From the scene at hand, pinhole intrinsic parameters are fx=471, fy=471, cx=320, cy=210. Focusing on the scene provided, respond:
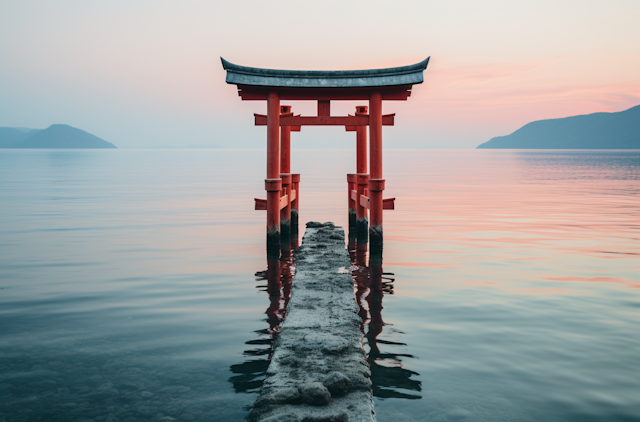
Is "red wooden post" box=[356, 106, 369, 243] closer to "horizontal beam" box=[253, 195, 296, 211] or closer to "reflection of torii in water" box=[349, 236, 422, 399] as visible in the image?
"reflection of torii in water" box=[349, 236, 422, 399]

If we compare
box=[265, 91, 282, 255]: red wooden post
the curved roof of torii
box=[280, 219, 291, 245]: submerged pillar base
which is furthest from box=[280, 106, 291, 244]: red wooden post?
the curved roof of torii

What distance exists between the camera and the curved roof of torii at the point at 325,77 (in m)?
9.60

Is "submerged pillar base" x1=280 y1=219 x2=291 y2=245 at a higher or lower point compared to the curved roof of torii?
lower

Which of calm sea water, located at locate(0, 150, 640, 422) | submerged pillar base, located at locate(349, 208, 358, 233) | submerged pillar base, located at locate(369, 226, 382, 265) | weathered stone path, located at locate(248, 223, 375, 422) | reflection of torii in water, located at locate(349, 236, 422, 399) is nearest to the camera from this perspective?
weathered stone path, located at locate(248, 223, 375, 422)

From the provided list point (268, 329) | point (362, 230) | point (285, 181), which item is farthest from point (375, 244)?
point (268, 329)

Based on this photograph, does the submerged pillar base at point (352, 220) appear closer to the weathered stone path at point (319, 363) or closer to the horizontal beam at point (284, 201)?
the horizontal beam at point (284, 201)

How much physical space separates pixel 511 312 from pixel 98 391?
571cm

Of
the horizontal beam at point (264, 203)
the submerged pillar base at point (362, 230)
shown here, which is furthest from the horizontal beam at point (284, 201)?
the submerged pillar base at point (362, 230)

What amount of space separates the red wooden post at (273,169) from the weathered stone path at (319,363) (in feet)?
10.6

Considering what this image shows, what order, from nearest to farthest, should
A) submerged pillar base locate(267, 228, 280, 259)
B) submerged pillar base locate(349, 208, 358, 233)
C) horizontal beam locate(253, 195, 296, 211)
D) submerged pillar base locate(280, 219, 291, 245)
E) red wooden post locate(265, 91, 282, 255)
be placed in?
red wooden post locate(265, 91, 282, 255)
submerged pillar base locate(267, 228, 280, 259)
horizontal beam locate(253, 195, 296, 211)
submerged pillar base locate(280, 219, 291, 245)
submerged pillar base locate(349, 208, 358, 233)

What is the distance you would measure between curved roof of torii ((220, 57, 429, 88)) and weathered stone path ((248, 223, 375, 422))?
14.4ft

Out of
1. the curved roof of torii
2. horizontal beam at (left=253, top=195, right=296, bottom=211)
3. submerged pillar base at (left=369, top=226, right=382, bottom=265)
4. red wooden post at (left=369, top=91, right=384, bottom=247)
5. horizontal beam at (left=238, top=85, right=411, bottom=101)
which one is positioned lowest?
submerged pillar base at (left=369, top=226, right=382, bottom=265)

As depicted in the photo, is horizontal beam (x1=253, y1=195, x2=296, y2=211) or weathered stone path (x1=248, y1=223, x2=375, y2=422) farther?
horizontal beam (x1=253, y1=195, x2=296, y2=211)

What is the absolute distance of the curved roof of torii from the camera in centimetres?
960
